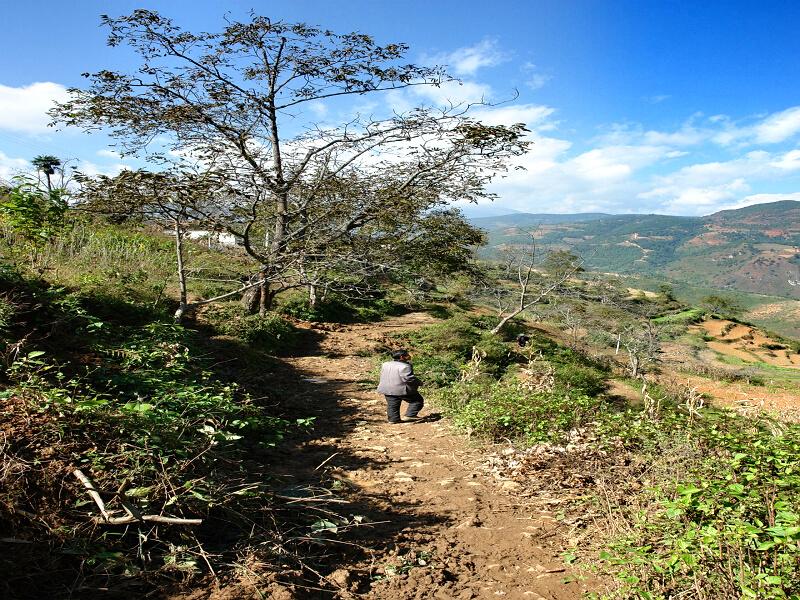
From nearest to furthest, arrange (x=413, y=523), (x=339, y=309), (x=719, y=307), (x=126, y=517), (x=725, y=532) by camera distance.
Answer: (x=725, y=532), (x=126, y=517), (x=413, y=523), (x=339, y=309), (x=719, y=307)

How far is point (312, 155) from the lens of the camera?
10.2m

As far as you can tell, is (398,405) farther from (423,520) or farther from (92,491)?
(92,491)

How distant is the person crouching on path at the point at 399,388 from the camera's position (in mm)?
6648

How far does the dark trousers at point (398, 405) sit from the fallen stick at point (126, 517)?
14.0ft

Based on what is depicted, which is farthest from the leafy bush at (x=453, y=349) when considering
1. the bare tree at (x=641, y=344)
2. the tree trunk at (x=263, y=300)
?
the bare tree at (x=641, y=344)

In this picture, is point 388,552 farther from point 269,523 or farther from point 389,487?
point 389,487

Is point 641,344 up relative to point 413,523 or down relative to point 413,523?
down

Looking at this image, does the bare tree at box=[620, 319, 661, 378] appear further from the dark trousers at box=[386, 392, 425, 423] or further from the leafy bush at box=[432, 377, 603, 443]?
the dark trousers at box=[386, 392, 425, 423]

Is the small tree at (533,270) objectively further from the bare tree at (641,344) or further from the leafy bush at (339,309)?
the leafy bush at (339,309)

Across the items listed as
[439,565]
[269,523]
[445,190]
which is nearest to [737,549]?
[439,565]

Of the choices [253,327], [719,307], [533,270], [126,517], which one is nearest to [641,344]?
[533,270]

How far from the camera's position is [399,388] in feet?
21.8

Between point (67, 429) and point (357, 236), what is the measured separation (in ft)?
30.3

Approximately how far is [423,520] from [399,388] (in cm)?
296
